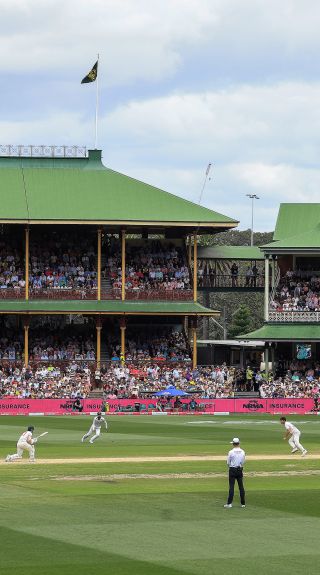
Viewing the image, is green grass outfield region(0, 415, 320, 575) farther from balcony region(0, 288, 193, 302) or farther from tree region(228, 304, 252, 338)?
tree region(228, 304, 252, 338)

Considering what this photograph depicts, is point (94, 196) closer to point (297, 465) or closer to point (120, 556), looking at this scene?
point (297, 465)

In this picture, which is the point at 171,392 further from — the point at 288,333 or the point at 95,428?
the point at 95,428

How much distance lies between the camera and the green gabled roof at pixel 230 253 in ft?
282

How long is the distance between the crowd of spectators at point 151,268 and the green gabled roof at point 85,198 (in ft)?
10.6

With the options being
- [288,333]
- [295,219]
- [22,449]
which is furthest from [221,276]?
[22,449]

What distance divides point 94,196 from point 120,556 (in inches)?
2420

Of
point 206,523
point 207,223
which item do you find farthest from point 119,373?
point 206,523

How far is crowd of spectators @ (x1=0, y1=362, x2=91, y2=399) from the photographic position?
70500 mm

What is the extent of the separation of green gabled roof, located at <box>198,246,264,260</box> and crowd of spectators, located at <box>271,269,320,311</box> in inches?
158

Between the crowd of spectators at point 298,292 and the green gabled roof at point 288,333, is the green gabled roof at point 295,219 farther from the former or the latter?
the green gabled roof at point 288,333

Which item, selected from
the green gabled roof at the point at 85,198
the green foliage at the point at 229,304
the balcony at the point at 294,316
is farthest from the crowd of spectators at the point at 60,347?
the green foliage at the point at 229,304

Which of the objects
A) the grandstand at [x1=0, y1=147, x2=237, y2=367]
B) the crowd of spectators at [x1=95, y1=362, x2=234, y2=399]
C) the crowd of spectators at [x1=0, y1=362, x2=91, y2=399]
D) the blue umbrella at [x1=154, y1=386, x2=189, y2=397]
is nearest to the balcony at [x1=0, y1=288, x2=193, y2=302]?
the grandstand at [x1=0, y1=147, x2=237, y2=367]

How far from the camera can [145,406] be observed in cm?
6981

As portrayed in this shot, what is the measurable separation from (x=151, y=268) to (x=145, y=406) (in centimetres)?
1389
